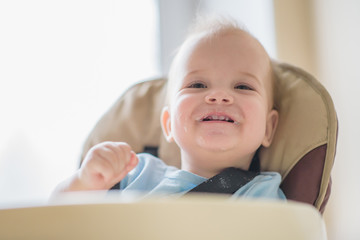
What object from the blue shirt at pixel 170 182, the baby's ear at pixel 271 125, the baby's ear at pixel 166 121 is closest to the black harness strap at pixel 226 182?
the blue shirt at pixel 170 182

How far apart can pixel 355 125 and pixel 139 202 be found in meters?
0.91

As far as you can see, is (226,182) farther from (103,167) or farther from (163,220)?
(163,220)

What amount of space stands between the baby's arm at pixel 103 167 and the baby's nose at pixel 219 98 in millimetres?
215

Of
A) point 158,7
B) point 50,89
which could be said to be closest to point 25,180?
point 50,89

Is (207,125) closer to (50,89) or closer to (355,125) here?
(355,125)

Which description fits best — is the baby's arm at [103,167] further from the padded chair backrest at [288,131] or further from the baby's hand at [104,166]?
the padded chair backrest at [288,131]

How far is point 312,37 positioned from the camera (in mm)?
1419

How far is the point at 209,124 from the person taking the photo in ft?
3.08

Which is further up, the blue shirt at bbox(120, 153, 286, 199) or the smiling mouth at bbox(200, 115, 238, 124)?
the smiling mouth at bbox(200, 115, 238, 124)

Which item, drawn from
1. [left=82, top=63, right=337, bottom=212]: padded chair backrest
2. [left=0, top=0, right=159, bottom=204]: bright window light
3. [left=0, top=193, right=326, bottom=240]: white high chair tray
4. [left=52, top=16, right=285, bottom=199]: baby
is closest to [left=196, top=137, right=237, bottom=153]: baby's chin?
[left=52, top=16, right=285, bottom=199]: baby

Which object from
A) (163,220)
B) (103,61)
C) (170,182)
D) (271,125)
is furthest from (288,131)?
(103,61)

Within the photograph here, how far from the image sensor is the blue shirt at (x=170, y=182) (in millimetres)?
901

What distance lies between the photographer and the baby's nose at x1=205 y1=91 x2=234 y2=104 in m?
0.94

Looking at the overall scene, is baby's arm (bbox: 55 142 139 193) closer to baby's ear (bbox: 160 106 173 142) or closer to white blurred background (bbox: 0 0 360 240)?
baby's ear (bbox: 160 106 173 142)
